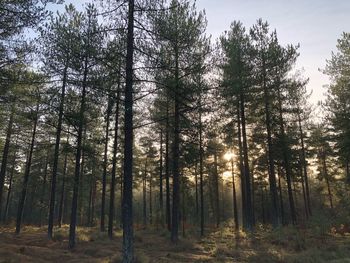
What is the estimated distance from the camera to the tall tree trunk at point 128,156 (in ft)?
33.6

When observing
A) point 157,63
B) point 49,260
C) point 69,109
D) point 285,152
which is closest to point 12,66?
point 69,109

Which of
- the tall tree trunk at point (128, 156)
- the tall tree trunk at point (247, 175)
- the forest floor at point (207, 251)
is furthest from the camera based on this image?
the tall tree trunk at point (247, 175)

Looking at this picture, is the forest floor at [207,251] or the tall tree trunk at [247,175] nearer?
the forest floor at [207,251]

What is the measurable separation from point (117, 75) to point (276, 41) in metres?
16.2

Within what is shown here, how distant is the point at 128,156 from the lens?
1091 centimetres

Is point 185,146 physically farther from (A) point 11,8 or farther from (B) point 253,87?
(A) point 11,8

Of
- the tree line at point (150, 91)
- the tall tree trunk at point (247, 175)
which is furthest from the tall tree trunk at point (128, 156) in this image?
the tall tree trunk at point (247, 175)

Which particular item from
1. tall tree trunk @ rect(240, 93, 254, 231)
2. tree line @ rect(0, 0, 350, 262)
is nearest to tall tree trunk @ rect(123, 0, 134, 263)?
tree line @ rect(0, 0, 350, 262)

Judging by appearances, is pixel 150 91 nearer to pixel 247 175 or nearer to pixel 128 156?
pixel 128 156

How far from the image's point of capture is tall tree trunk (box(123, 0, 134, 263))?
1023 cm

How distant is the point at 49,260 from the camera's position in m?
13.3

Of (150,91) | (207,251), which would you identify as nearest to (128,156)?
(150,91)

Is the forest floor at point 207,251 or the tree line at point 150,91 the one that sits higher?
the tree line at point 150,91

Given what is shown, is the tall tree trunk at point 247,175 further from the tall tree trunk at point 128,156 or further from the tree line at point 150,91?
the tall tree trunk at point 128,156
